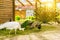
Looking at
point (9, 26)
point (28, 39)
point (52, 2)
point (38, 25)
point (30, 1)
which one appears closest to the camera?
point (28, 39)

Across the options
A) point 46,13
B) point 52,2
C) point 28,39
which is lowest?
point 28,39

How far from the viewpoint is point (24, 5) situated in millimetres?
14328

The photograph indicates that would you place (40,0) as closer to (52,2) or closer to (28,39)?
(52,2)

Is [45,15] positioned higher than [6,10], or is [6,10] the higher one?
[6,10]

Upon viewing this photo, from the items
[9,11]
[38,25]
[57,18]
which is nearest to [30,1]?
[57,18]

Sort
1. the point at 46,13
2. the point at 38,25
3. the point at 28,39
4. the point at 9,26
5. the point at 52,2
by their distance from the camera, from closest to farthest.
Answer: the point at 28,39 → the point at 9,26 → the point at 38,25 → the point at 46,13 → the point at 52,2

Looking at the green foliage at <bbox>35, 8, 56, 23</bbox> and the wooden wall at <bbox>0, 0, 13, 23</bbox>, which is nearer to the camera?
the wooden wall at <bbox>0, 0, 13, 23</bbox>

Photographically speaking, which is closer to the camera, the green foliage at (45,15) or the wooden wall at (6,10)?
the wooden wall at (6,10)

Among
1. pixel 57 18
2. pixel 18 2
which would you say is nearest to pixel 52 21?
pixel 57 18

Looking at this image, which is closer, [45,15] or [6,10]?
[6,10]

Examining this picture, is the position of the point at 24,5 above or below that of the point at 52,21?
above

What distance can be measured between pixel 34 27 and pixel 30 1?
684 centimetres

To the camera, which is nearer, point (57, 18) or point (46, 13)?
point (46, 13)

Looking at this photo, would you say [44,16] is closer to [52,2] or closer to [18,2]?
[52,2]
